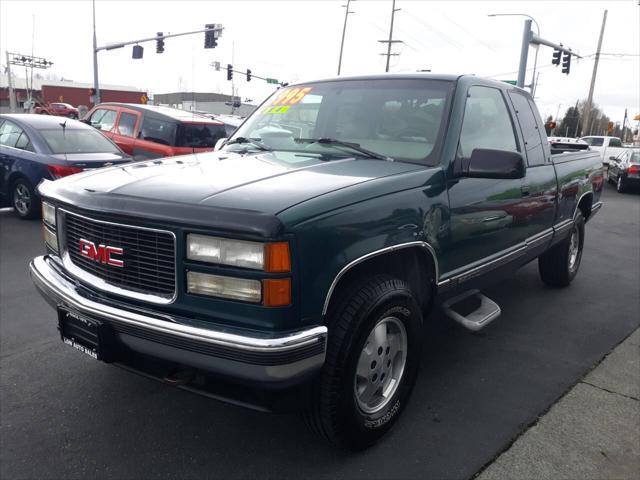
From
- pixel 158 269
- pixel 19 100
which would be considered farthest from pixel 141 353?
pixel 19 100

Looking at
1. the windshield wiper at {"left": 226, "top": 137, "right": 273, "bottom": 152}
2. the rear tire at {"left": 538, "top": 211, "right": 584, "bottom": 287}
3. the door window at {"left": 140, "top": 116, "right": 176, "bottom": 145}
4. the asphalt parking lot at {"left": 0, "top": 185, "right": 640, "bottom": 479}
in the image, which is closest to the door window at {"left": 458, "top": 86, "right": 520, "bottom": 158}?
the windshield wiper at {"left": 226, "top": 137, "right": 273, "bottom": 152}

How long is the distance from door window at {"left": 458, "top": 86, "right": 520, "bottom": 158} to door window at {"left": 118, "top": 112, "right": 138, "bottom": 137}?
806 centimetres

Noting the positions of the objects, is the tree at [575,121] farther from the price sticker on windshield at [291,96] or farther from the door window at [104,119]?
the price sticker on windshield at [291,96]

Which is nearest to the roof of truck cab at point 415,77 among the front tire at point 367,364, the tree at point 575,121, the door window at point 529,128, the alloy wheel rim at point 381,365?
the door window at point 529,128

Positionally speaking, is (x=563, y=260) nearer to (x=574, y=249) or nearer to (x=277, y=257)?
(x=574, y=249)

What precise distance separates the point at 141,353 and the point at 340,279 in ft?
3.03

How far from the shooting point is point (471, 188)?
10.8 feet

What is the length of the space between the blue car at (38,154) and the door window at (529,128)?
5633 mm

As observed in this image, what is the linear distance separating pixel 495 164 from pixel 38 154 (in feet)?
23.1

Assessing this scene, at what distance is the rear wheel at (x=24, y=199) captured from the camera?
7.99 meters

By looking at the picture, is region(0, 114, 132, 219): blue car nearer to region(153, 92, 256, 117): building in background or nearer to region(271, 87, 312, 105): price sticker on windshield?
region(271, 87, 312, 105): price sticker on windshield

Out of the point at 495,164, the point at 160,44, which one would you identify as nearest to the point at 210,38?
the point at 160,44

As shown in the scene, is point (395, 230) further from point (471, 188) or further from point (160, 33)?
point (160, 33)

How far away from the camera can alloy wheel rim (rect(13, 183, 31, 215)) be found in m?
8.07
